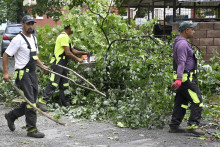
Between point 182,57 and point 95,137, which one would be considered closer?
point 95,137

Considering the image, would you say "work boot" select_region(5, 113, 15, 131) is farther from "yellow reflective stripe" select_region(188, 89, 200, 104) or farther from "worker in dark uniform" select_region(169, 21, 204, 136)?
"yellow reflective stripe" select_region(188, 89, 200, 104)

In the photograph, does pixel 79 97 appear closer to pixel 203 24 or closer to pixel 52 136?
pixel 52 136

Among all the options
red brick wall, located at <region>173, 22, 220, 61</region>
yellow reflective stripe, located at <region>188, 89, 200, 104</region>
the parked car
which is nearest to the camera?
yellow reflective stripe, located at <region>188, 89, 200, 104</region>

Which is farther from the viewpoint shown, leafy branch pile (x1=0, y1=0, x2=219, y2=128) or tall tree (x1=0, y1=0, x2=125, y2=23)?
tall tree (x1=0, y1=0, x2=125, y2=23)

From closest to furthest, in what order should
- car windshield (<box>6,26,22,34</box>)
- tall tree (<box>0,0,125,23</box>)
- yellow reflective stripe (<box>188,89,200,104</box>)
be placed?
1. yellow reflective stripe (<box>188,89,200,104</box>)
2. car windshield (<box>6,26,22,34</box>)
3. tall tree (<box>0,0,125,23</box>)

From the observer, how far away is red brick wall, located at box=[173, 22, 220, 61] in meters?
11.8

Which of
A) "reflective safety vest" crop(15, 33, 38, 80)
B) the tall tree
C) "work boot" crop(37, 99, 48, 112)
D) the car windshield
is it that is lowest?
"work boot" crop(37, 99, 48, 112)

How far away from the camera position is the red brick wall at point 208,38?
38.7ft

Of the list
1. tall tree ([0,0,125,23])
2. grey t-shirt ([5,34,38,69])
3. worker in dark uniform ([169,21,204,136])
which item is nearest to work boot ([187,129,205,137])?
worker in dark uniform ([169,21,204,136])

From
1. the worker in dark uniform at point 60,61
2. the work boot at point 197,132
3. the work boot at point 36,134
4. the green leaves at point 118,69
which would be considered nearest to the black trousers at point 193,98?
the work boot at point 197,132

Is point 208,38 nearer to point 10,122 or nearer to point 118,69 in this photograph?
point 118,69

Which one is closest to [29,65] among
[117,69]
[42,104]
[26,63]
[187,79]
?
[26,63]

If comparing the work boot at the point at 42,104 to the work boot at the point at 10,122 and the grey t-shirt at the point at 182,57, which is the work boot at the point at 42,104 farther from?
the grey t-shirt at the point at 182,57

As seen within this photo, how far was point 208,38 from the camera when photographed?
11836 millimetres
